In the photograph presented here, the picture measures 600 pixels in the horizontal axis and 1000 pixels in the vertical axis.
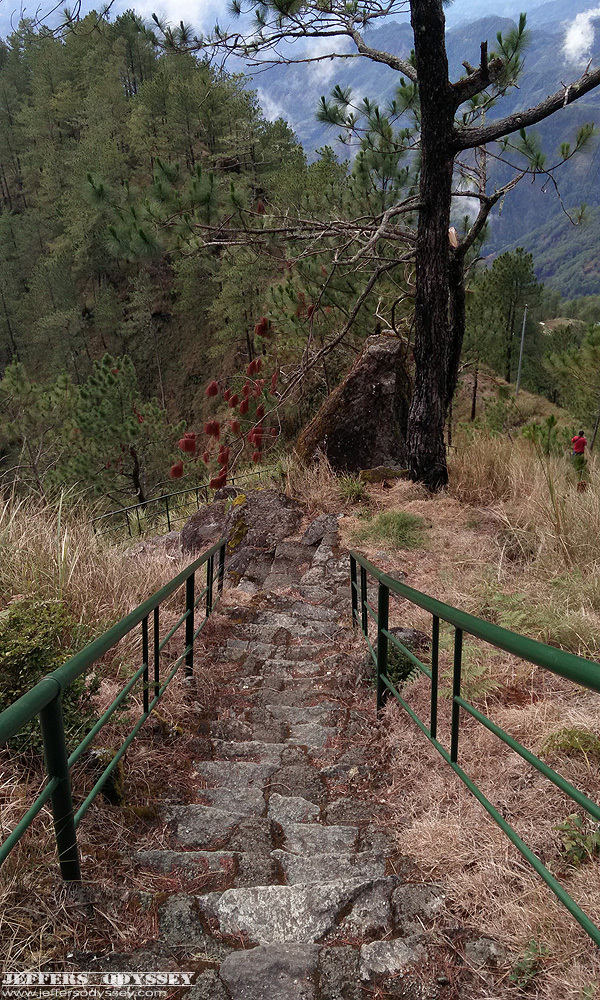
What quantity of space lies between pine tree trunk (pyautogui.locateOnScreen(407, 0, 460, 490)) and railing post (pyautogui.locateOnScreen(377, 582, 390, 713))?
14.4ft

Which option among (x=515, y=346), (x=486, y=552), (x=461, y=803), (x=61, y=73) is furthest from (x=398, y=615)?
(x=61, y=73)

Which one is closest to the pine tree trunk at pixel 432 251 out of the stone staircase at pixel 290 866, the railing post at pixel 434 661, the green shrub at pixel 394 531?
the green shrub at pixel 394 531

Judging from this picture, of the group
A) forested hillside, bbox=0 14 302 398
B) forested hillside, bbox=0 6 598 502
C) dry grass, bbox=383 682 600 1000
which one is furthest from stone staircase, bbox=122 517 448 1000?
forested hillside, bbox=0 14 302 398

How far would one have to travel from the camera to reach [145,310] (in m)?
39.0

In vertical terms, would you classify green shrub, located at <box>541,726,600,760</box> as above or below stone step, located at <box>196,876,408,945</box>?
above

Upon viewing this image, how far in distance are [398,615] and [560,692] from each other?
1836mm

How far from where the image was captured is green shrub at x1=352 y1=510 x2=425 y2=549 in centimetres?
633

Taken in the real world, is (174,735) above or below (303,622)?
above

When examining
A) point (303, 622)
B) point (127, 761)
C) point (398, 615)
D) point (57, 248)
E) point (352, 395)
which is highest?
point (57, 248)

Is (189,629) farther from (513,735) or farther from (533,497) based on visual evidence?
(533,497)

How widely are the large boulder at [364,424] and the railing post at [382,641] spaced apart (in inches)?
212

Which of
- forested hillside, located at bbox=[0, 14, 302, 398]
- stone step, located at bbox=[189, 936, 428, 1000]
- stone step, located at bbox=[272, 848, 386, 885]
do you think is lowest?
stone step, located at bbox=[272, 848, 386, 885]

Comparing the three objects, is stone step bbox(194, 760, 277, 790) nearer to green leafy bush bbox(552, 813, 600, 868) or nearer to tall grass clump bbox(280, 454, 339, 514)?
green leafy bush bbox(552, 813, 600, 868)

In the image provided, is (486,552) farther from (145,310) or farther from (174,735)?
(145,310)
